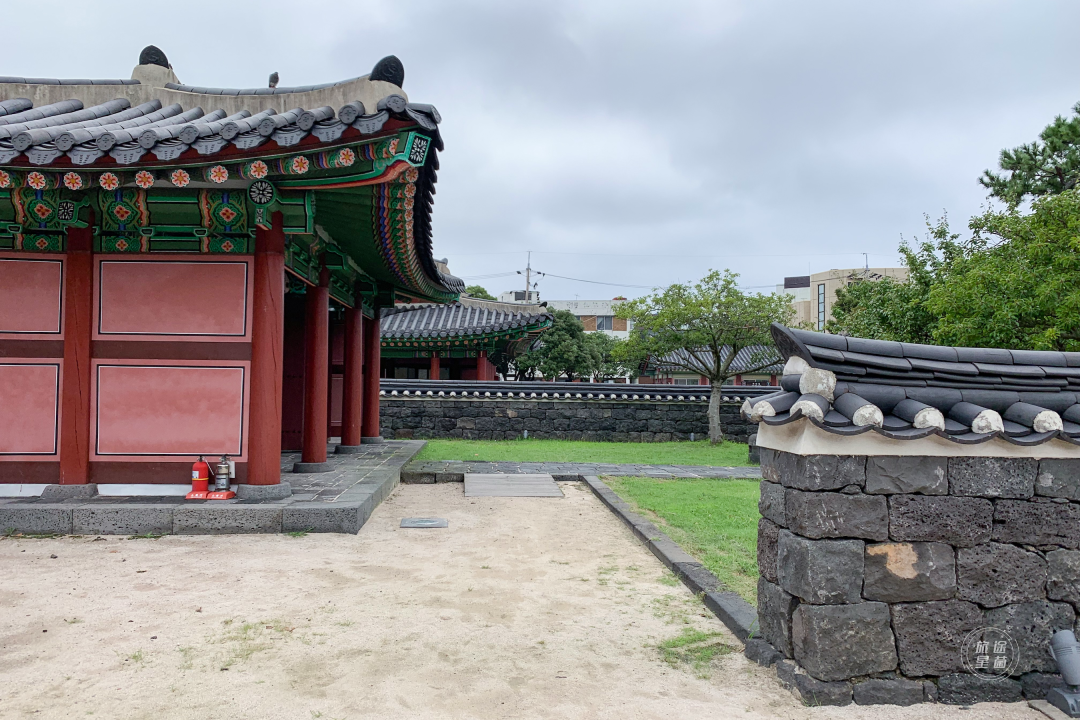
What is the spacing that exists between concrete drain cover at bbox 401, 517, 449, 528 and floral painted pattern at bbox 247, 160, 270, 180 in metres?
3.53

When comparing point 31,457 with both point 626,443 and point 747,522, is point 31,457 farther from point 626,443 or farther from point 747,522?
point 626,443

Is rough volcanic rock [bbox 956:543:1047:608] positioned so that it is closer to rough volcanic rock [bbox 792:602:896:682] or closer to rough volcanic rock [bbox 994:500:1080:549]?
rough volcanic rock [bbox 994:500:1080:549]

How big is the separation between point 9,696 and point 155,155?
13.8ft

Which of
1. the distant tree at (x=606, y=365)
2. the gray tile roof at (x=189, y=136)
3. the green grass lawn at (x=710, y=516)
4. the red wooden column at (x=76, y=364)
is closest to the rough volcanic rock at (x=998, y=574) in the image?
Result: the green grass lawn at (x=710, y=516)

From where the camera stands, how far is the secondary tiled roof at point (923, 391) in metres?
3.09

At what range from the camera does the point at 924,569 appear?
3.22 meters

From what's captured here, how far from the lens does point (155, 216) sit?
22.8 feet

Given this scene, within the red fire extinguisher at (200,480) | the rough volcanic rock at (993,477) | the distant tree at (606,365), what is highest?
the distant tree at (606,365)

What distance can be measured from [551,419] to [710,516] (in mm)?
11523

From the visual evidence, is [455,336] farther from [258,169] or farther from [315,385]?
[258,169]

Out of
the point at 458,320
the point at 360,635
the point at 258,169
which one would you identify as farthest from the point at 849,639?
the point at 458,320

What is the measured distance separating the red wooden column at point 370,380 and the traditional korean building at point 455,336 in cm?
515

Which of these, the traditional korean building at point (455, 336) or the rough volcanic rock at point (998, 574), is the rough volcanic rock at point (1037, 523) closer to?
the rough volcanic rock at point (998, 574)

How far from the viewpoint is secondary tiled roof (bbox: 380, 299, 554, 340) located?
19.6 meters
